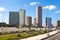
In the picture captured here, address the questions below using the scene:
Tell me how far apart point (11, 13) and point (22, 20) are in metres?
35.6

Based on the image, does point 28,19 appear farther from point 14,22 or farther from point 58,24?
point 58,24

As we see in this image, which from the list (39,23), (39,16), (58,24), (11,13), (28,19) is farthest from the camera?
(28,19)

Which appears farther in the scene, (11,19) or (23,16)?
(23,16)

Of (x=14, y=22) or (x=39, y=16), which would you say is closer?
(x=14, y=22)

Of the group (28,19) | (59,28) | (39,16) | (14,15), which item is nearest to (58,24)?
(59,28)

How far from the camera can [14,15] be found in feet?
366

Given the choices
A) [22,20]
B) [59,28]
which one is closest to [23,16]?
[22,20]

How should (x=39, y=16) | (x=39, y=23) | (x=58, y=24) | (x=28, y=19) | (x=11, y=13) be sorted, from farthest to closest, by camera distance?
(x=28, y=19), (x=39, y=23), (x=39, y=16), (x=11, y=13), (x=58, y=24)

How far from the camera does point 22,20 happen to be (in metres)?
145

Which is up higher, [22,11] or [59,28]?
[22,11]

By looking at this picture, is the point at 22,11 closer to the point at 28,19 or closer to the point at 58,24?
the point at 28,19

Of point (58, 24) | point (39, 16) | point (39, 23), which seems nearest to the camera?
point (58, 24)

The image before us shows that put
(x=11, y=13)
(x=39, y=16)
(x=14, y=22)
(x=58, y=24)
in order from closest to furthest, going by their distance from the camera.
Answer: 1. (x=58, y=24)
2. (x=11, y=13)
3. (x=14, y=22)
4. (x=39, y=16)

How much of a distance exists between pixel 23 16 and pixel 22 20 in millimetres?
4149
